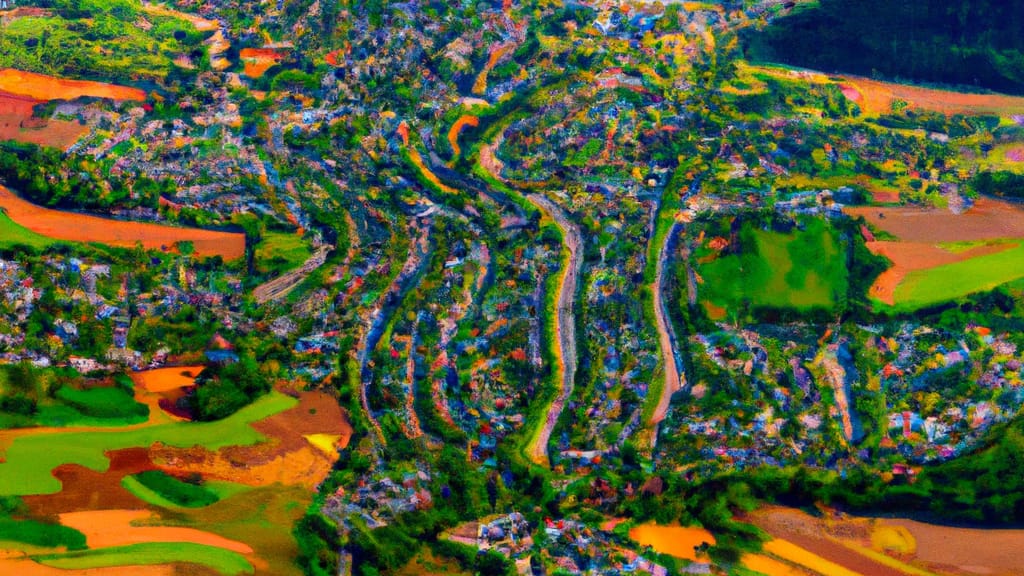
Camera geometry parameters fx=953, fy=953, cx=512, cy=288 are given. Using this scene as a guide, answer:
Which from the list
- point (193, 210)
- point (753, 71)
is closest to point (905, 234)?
point (753, 71)

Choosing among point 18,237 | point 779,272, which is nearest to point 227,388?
point 18,237

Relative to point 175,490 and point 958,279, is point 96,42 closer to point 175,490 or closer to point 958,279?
point 175,490

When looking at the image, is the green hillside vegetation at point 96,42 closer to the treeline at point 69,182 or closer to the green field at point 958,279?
the treeline at point 69,182

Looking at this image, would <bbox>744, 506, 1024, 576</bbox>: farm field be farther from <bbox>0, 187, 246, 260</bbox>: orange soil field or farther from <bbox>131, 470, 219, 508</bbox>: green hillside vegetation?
<bbox>0, 187, 246, 260</bbox>: orange soil field

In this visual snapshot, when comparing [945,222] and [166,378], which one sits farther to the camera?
[945,222]

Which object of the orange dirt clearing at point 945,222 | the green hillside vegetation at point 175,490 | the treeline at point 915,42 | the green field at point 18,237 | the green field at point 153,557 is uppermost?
the treeline at point 915,42

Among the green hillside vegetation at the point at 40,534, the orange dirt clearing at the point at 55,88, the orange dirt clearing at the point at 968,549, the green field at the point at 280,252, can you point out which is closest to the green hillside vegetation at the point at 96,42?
the orange dirt clearing at the point at 55,88
